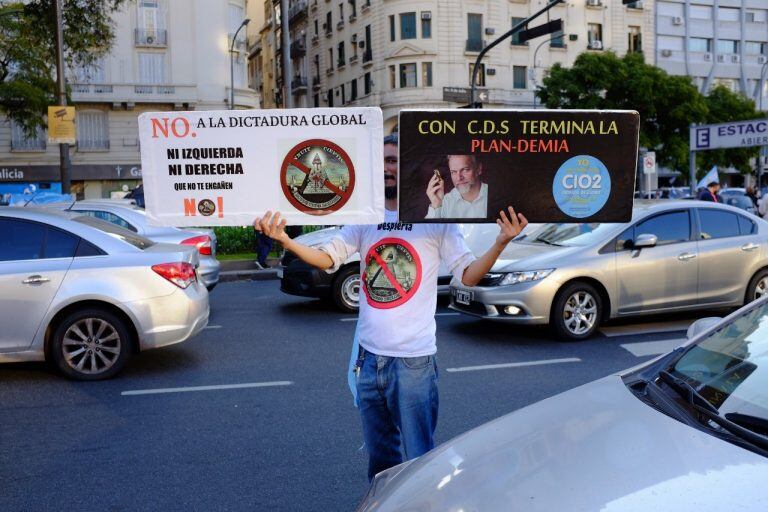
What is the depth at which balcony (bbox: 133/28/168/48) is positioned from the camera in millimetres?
39531

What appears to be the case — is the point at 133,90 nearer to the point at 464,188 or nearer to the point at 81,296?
the point at 81,296

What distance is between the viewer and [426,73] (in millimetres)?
46281

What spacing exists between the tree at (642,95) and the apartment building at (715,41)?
43.4 ft

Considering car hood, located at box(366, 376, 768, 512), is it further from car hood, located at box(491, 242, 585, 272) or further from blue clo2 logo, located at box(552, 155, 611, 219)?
car hood, located at box(491, 242, 585, 272)

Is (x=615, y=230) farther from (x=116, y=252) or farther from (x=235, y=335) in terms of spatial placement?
(x=116, y=252)

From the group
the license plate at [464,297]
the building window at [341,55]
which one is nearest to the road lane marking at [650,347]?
the license plate at [464,297]

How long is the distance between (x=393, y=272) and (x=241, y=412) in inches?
119

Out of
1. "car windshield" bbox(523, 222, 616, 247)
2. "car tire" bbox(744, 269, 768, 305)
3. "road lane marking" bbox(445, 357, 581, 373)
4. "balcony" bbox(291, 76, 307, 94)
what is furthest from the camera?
"balcony" bbox(291, 76, 307, 94)

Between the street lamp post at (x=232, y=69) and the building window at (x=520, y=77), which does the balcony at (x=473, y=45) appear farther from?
the street lamp post at (x=232, y=69)

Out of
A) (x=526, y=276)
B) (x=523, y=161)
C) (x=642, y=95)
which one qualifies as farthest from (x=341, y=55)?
(x=523, y=161)

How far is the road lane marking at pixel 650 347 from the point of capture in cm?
773

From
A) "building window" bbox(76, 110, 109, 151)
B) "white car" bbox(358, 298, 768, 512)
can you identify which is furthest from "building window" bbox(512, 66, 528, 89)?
"white car" bbox(358, 298, 768, 512)

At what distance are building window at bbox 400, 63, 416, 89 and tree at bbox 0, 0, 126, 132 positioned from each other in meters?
23.2

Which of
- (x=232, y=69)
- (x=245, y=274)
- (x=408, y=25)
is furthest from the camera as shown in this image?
(x=408, y=25)
